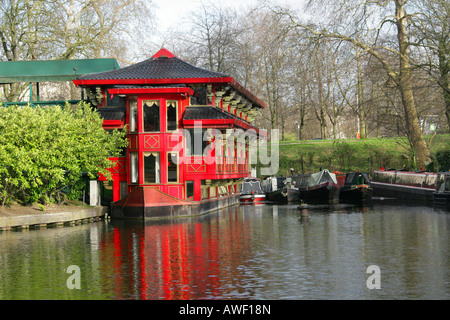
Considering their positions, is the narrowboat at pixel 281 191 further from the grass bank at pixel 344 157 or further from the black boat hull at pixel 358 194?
the grass bank at pixel 344 157

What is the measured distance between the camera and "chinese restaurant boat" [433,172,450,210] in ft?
141

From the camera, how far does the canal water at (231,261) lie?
49.6ft

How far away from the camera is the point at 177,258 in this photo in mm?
20594

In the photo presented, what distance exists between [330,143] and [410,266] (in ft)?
213

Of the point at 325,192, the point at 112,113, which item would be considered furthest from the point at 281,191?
the point at 112,113

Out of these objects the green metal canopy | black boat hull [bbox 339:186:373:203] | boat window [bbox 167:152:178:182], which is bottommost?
black boat hull [bbox 339:186:373:203]

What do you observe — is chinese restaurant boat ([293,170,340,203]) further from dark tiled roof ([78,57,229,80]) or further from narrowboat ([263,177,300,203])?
dark tiled roof ([78,57,229,80])

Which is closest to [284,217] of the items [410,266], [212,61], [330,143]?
[410,266]

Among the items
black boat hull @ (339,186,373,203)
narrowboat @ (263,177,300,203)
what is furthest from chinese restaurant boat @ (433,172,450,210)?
narrowboat @ (263,177,300,203)

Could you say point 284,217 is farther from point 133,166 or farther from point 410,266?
point 410,266

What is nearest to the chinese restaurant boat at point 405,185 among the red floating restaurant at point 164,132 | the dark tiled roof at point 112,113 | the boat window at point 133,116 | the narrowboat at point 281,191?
the narrowboat at point 281,191

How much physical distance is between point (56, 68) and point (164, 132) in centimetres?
1504

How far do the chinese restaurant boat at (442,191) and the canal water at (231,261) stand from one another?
35.2 ft

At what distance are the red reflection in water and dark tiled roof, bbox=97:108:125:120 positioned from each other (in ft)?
27.4
